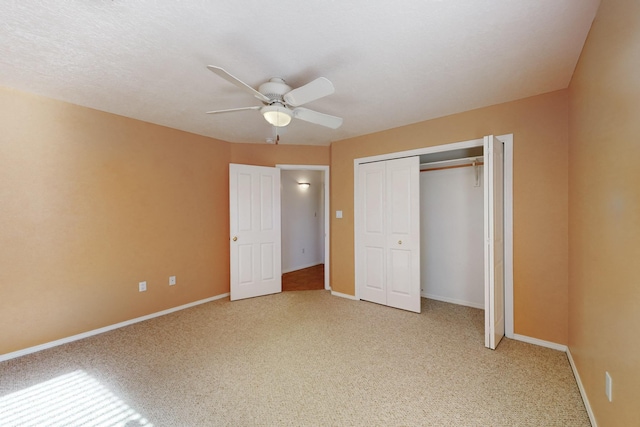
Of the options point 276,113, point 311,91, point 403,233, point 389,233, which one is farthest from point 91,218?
point 403,233

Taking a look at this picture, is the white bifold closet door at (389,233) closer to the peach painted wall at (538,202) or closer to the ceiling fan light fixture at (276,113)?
the peach painted wall at (538,202)

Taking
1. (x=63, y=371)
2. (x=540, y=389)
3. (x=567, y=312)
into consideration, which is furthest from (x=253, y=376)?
(x=567, y=312)

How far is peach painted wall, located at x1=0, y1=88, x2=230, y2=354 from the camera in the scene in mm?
2439

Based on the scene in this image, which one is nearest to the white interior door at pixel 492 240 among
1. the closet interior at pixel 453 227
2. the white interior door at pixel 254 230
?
the closet interior at pixel 453 227

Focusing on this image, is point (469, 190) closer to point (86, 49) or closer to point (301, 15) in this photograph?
point (301, 15)

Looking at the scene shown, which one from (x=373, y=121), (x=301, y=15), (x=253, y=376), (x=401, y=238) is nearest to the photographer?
(x=301, y=15)

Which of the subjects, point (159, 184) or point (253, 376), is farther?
point (159, 184)

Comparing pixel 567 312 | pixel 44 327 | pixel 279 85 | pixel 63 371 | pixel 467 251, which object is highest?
pixel 279 85

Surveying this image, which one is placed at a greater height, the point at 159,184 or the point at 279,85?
the point at 279,85

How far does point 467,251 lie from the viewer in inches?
145

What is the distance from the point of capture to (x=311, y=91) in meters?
1.82

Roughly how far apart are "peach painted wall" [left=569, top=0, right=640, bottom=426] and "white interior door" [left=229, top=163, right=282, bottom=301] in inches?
Answer: 140

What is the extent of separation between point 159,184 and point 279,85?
227 centimetres

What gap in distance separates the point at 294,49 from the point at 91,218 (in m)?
2.81
